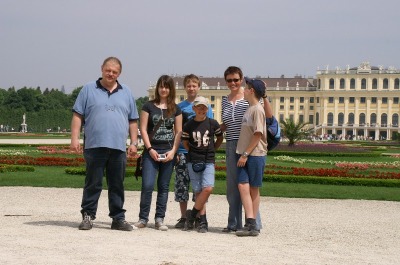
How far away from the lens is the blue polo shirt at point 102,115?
6.55 m

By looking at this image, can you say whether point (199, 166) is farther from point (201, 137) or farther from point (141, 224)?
point (141, 224)

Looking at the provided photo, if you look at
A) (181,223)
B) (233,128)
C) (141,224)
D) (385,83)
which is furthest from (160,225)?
(385,83)

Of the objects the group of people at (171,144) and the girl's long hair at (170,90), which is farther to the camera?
the girl's long hair at (170,90)

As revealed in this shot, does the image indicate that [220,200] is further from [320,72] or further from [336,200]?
[320,72]

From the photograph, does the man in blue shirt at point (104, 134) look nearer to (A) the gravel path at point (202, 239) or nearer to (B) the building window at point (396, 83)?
(A) the gravel path at point (202, 239)

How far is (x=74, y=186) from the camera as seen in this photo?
1103cm

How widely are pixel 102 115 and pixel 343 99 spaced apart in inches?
2933

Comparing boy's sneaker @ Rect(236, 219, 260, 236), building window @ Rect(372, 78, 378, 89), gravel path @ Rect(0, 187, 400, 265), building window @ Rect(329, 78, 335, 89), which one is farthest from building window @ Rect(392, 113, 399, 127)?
boy's sneaker @ Rect(236, 219, 260, 236)

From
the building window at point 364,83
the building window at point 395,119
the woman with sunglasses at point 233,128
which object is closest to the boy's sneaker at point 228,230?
the woman with sunglasses at point 233,128

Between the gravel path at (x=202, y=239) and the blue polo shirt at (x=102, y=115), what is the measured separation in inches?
30.5

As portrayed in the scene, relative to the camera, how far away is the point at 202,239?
6219 millimetres

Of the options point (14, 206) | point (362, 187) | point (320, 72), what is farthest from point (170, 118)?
point (320, 72)

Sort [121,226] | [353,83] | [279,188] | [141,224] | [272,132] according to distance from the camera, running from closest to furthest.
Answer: [121,226] → [141,224] → [272,132] → [279,188] → [353,83]

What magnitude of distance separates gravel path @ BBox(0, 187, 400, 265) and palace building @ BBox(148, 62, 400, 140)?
6860 cm
